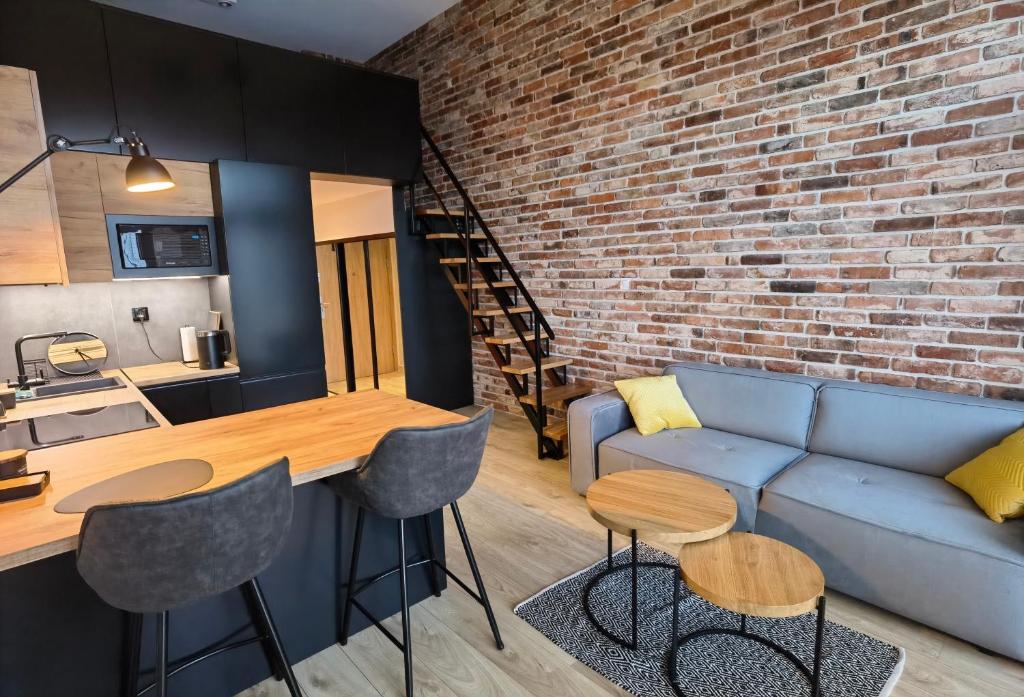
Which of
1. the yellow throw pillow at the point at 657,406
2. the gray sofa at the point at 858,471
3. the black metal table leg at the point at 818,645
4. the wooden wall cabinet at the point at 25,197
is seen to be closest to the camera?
the black metal table leg at the point at 818,645

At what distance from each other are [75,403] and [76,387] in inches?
19.2

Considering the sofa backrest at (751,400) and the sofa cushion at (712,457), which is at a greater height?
the sofa backrest at (751,400)

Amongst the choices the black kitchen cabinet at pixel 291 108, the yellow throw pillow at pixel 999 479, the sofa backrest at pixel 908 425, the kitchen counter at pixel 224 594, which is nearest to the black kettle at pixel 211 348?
the black kitchen cabinet at pixel 291 108

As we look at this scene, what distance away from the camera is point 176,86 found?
3375 millimetres

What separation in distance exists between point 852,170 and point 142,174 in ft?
11.0

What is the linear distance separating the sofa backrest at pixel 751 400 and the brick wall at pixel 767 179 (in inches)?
8.9

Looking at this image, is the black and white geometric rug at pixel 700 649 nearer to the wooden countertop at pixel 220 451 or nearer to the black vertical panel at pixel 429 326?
the wooden countertop at pixel 220 451

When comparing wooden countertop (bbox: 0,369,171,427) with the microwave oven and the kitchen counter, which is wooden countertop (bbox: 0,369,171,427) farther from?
the microwave oven

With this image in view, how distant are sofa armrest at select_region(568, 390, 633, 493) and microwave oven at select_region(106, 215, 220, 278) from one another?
2641mm

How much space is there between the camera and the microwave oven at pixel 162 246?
3227 millimetres

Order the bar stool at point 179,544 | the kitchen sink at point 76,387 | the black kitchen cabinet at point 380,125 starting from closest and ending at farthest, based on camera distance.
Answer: the bar stool at point 179,544
the kitchen sink at point 76,387
the black kitchen cabinet at point 380,125

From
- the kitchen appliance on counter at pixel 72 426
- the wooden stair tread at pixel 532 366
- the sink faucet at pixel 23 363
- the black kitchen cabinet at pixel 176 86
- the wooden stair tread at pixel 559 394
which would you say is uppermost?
the black kitchen cabinet at pixel 176 86

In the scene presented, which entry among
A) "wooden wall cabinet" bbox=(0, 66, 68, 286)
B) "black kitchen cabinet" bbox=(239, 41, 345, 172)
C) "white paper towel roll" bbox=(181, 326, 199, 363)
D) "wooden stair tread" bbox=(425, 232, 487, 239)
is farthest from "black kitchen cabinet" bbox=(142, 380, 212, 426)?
"wooden stair tread" bbox=(425, 232, 487, 239)

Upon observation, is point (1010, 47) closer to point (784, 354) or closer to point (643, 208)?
point (784, 354)
